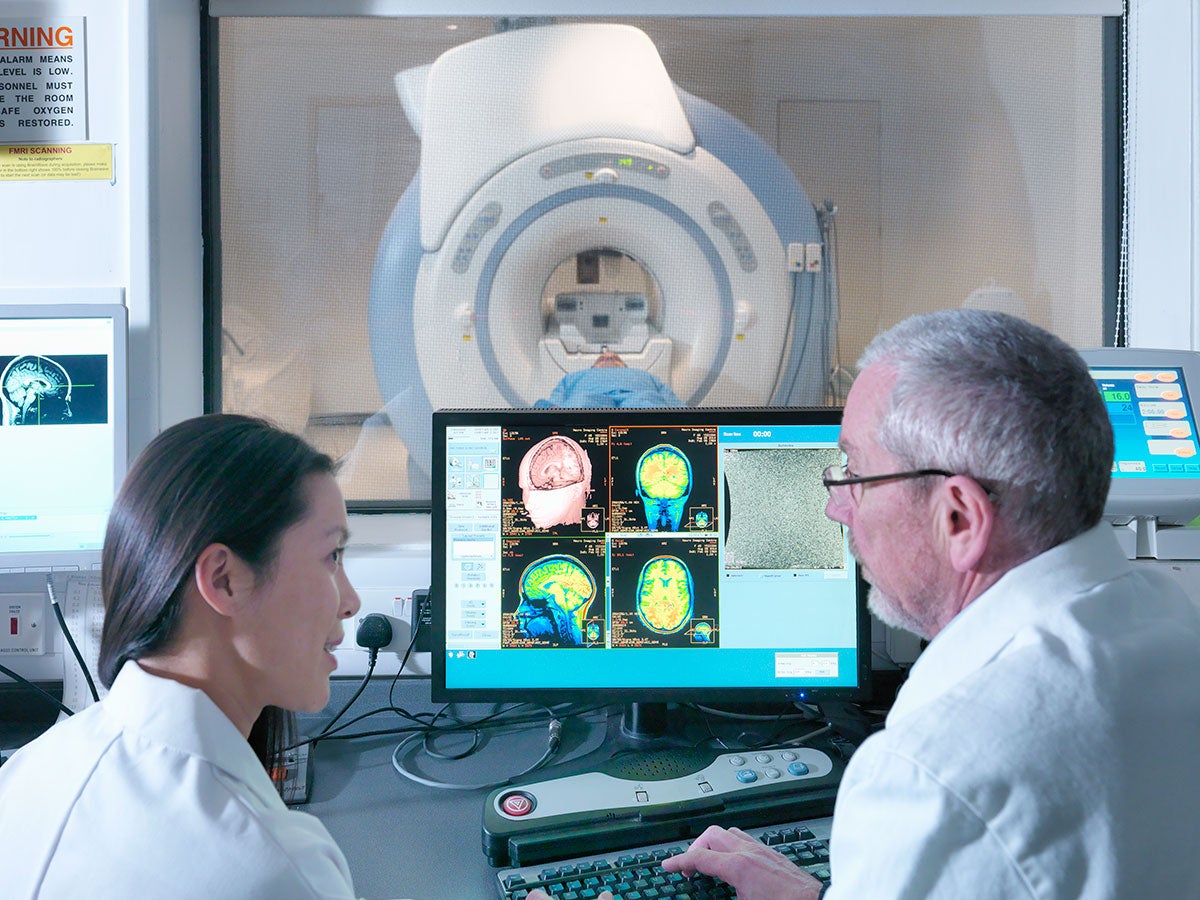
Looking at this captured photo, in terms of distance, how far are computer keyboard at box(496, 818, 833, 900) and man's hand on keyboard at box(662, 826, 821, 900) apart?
17 millimetres

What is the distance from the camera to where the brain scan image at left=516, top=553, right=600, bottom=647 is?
1.46m

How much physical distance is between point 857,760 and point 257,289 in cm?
159

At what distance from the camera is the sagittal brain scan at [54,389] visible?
5.27 feet

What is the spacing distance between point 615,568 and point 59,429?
0.95 meters

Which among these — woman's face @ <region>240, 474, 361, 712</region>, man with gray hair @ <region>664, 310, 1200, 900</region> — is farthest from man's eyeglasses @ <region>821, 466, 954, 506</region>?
woman's face @ <region>240, 474, 361, 712</region>

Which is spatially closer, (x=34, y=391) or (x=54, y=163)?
(x=34, y=391)

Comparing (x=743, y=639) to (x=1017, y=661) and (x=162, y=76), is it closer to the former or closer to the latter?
(x=1017, y=661)

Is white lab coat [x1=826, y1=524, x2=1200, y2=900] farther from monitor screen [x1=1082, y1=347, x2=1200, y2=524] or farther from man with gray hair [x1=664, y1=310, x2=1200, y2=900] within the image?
monitor screen [x1=1082, y1=347, x2=1200, y2=524]

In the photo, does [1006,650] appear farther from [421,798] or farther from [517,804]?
[421,798]

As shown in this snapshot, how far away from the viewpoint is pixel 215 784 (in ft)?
2.60

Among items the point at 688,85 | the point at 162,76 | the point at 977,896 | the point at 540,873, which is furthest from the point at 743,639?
the point at 162,76

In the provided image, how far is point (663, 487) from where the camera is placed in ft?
4.80

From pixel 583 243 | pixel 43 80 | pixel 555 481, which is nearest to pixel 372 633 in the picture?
pixel 555 481

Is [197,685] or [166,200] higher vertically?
[166,200]
